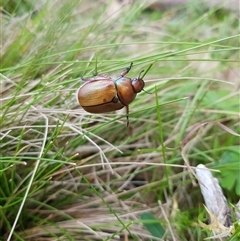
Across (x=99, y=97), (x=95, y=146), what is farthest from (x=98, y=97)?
(x=95, y=146)

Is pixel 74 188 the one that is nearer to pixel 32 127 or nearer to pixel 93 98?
pixel 32 127

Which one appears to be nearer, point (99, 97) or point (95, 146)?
point (99, 97)

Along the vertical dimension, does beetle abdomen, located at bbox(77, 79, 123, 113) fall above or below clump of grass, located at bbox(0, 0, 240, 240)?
above

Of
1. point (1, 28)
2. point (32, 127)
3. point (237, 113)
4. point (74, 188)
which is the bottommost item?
point (237, 113)

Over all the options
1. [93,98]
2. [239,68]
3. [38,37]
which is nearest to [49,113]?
[93,98]

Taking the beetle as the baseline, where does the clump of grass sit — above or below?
below

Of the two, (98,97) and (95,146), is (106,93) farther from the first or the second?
(95,146)
